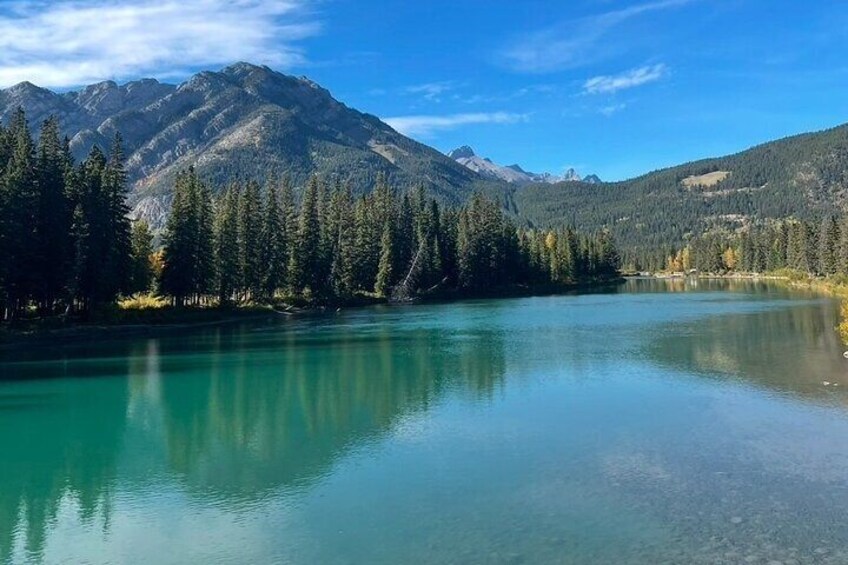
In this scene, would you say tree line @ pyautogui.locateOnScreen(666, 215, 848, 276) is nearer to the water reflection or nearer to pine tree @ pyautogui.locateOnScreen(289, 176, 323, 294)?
the water reflection

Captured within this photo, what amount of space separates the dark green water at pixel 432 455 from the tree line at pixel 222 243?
10827mm

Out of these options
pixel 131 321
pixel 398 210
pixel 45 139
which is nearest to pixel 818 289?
pixel 398 210

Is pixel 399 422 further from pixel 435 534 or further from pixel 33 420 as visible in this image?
pixel 33 420

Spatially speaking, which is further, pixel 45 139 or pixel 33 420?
pixel 45 139

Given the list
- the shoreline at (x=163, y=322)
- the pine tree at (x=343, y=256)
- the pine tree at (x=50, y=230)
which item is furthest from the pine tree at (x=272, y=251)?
the pine tree at (x=50, y=230)

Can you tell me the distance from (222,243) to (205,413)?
50.0 m

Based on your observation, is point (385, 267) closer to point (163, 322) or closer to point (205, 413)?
point (163, 322)

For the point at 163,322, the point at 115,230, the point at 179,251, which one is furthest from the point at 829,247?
the point at 115,230

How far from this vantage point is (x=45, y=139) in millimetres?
60219

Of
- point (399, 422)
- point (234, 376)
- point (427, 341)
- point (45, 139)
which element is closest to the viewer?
point (399, 422)

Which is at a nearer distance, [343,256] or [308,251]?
[308,251]

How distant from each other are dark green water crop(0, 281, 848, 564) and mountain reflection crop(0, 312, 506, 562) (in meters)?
0.14

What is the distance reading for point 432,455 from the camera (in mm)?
23453

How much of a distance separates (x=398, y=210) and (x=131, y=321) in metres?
59.6
